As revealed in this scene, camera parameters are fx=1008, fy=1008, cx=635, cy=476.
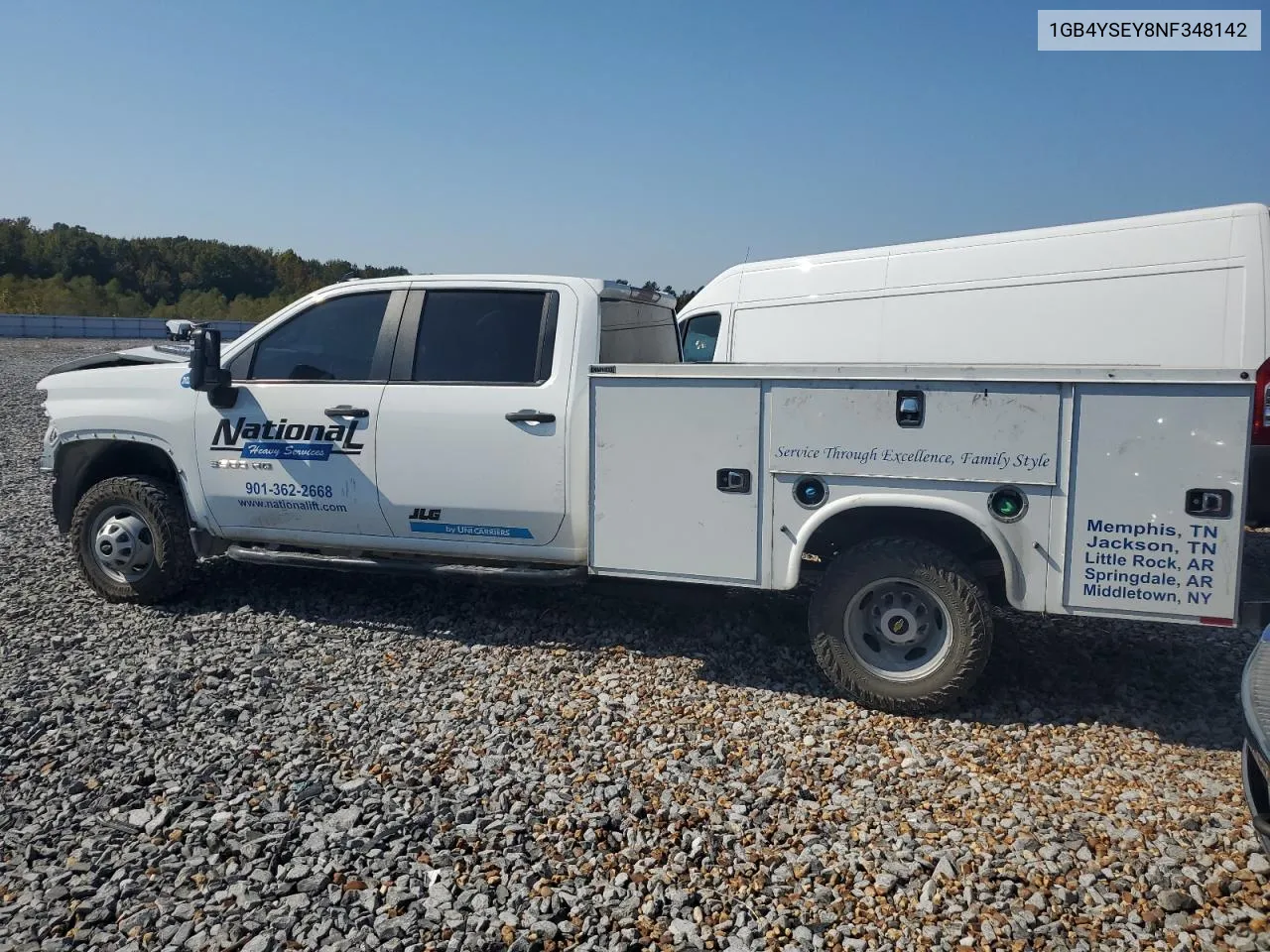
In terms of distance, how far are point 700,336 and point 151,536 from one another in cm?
624

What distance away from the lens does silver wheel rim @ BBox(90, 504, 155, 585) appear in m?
6.32

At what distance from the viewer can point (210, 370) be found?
594 cm

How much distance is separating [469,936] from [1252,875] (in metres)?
2.58

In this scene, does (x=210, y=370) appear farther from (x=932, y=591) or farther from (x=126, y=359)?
(x=932, y=591)

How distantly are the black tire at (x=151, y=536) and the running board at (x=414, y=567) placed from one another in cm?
38

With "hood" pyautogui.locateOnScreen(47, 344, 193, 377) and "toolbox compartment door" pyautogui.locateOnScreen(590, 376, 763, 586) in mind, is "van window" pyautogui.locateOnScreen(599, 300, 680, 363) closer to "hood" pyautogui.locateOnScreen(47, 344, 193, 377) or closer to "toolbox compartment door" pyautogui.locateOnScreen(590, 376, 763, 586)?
"toolbox compartment door" pyautogui.locateOnScreen(590, 376, 763, 586)

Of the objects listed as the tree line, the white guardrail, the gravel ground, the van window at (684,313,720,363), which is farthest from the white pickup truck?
the tree line

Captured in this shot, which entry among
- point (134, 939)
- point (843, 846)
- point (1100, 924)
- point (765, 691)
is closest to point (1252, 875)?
point (1100, 924)

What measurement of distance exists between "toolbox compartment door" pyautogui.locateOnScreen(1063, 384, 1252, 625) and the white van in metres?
1.42

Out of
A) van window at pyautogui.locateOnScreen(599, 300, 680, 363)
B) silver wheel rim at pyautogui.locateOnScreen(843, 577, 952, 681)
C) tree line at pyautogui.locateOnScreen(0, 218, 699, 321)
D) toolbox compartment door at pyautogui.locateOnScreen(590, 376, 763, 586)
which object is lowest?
silver wheel rim at pyautogui.locateOnScreen(843, 577, 952, 681)

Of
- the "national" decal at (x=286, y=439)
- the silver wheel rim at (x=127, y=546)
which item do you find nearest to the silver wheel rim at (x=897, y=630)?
Result: the "national" decal at (x=286, y=439)

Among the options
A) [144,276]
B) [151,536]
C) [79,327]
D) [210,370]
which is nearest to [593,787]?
[210,370]

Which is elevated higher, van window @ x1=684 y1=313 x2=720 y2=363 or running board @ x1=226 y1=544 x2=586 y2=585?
van window @ x1=684 y1=313 x2=720 y2=363

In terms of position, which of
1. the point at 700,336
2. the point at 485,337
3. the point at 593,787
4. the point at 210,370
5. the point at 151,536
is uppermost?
the point at 700,336
